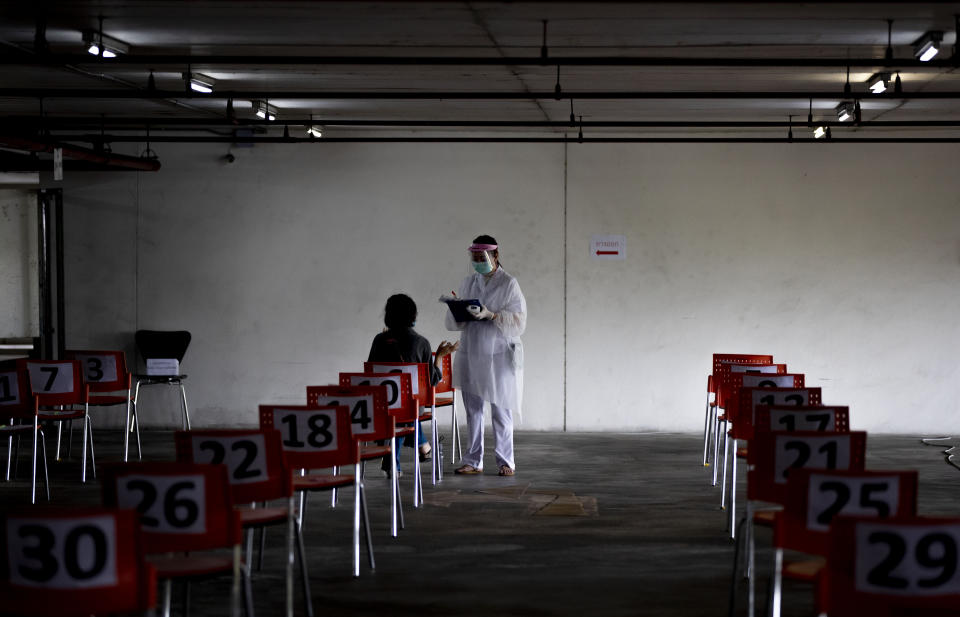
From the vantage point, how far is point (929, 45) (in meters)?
6.49

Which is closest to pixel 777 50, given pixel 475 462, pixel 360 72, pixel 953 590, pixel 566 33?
pixel 566 33

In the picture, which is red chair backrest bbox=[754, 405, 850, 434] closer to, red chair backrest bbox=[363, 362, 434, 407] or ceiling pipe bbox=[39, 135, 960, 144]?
red chair backrest bbox=[363, 362, 434, 407]

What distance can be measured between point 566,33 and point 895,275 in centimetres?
636

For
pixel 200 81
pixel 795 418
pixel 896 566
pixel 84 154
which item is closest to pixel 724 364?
pixel 795 418

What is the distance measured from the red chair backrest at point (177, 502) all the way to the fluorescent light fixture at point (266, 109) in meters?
6.09

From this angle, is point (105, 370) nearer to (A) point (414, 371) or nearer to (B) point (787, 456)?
(A) point (414, 371)

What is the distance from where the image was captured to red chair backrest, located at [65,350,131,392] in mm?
8984

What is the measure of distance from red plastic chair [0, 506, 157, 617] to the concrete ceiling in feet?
11.9

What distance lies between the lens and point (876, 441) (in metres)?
10.9

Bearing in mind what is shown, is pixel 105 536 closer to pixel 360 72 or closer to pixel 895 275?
pixel 360 72

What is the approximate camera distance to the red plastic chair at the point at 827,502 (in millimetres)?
3852

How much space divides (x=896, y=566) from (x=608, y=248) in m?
8.46

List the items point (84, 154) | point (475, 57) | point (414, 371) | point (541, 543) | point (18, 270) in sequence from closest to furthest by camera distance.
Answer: point (541, 543) → point (475, 57) → point (414, 371) → point (84, 154) → point (18, 270)

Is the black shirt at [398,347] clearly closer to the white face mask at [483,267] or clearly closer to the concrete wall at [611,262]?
the white face mask at [483,267]
